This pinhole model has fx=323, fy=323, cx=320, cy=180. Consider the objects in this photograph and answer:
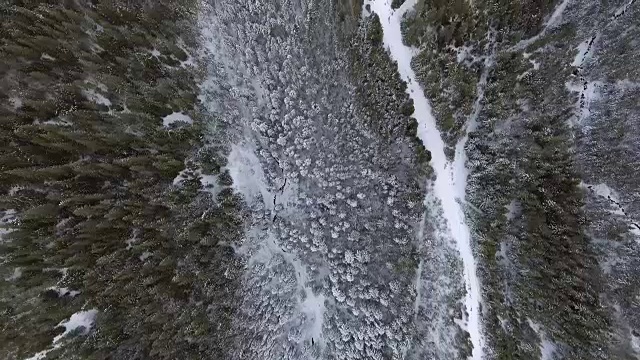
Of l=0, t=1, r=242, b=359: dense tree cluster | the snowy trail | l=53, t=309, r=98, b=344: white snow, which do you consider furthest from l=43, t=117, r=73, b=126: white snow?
the snowy trail

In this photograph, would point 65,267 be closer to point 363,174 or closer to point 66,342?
point 66,342

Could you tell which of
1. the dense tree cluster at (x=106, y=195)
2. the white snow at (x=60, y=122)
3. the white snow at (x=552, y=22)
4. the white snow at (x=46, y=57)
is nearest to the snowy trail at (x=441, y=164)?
the white snow at (x=552, y=22)

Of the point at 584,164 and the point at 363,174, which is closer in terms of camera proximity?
the point at 584,164

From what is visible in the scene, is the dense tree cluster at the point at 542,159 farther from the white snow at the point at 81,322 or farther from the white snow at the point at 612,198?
the white snow at the point at 81,322

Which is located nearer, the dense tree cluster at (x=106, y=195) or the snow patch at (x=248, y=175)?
the dense tree cluster at (x=106, y=195)

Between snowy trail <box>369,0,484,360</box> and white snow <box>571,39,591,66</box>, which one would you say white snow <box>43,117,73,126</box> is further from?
white snow <box>571,39,591,66</box>

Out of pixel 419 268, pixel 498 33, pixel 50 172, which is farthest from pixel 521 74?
pixel 50 172

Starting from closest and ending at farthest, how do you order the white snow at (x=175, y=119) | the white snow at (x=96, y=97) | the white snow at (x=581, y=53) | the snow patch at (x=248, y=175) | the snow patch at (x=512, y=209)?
the white snow at (x=96, y=97) → the white snow at (x=175, y=119) → the white snow at (x=581, y=53) → the snow patch at (x=512, y=209) → the snow patch at (x=248, y=175)
